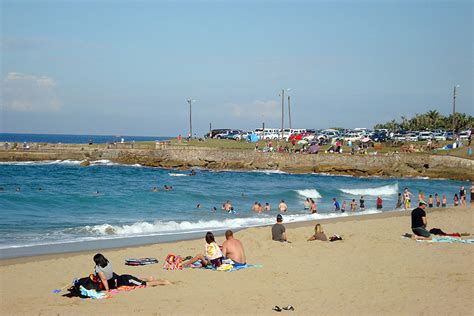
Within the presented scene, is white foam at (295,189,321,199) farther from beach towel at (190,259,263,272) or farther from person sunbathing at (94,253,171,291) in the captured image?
person sunbathing at (94,253,171,291)

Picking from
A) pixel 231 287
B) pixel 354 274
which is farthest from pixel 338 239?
pixel 231 287

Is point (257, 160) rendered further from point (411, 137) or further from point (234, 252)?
point (234, 252)

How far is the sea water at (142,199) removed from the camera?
793 inches

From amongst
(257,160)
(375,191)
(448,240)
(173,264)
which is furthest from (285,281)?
(257,160)

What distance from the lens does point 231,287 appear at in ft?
36.1

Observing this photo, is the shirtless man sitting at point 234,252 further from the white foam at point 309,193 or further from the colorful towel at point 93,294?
the white foam at point 309,193

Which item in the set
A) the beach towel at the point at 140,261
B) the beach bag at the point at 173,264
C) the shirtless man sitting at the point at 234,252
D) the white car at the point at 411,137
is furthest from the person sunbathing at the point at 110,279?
the white car at the point at 411,137

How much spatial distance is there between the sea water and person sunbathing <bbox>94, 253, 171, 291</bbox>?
18.2 ft

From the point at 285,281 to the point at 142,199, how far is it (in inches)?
871

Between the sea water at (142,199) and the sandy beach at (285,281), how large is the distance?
3479 millimetres

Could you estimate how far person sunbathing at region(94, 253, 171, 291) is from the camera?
1076 centimetres

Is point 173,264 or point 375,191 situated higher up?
point 173,264

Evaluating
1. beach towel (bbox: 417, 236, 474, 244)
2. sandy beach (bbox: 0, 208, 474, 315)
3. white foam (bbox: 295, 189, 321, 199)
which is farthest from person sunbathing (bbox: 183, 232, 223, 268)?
white foam (bbox: 295, 189, 321, 199)

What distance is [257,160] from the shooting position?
196 feet
